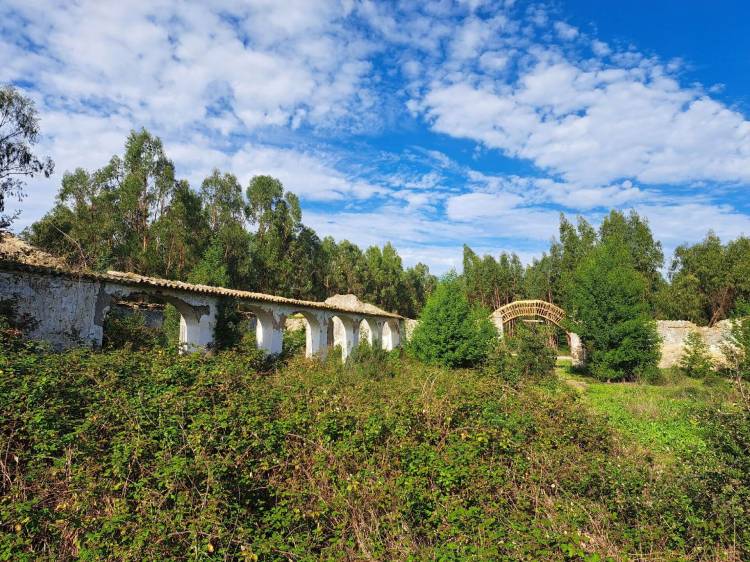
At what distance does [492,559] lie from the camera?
10.9 feet

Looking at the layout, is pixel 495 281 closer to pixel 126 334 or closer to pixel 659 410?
pixel 659 410

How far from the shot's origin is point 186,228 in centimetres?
A: 2680

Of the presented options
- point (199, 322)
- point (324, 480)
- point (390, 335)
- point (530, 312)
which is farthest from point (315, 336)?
point (530, 312)

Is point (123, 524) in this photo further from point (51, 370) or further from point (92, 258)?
point (92, 258)

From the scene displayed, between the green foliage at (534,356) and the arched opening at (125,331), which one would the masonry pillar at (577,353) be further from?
the arched opening at (125,331)

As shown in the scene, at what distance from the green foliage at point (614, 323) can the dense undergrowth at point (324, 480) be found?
14.1 meters

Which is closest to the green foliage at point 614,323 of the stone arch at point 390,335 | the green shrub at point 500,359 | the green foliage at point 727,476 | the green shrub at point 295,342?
the green shrub at point 500,359

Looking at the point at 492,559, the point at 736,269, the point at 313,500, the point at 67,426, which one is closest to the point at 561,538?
the point at 492,559

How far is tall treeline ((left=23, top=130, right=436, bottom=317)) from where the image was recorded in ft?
80.8

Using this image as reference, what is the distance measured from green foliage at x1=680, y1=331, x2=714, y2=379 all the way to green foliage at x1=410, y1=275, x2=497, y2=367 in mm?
8917

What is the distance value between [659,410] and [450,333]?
6860 millimetres

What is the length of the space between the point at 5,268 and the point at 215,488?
7039 mm

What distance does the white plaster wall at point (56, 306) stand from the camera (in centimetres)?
850

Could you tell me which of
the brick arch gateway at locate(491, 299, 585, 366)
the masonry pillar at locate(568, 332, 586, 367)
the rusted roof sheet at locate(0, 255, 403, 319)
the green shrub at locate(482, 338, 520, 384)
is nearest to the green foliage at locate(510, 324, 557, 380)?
the green shrub at locate(482, 338, 520, 384)
